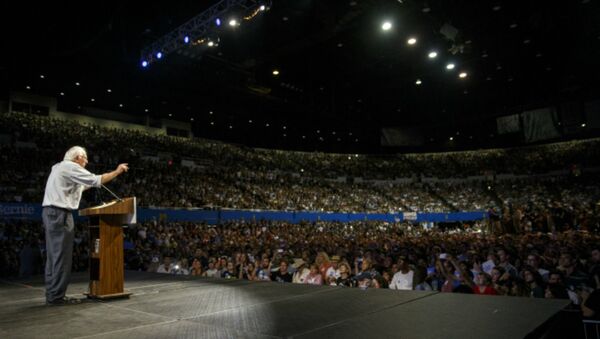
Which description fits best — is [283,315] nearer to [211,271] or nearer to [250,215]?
[211,271]

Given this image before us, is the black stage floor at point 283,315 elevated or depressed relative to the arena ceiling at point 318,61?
depressed

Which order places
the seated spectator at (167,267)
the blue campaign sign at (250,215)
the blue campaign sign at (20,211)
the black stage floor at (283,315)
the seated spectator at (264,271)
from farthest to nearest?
the blue campaign sign at (250,215)
the blue campaign sign at (20,211)
the seated spectator at (167,267)
the seated spectator at (264,271)
the black stage floor at (283,315)

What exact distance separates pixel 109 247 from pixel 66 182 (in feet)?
2.13

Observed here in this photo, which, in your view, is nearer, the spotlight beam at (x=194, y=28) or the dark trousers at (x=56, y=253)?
the dark trousers at (x=56, y=253)

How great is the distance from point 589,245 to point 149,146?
915 inches

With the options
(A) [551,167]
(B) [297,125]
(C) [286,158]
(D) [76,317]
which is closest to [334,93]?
(B) [297,125]

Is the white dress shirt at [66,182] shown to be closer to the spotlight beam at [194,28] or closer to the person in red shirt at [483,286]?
the person in red shirt at [483,286]

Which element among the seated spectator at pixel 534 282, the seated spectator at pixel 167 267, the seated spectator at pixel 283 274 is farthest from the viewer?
the seated spectator at pixel 167 267

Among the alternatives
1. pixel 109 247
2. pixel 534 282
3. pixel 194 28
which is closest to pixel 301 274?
pixel 534 282

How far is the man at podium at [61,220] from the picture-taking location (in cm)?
291

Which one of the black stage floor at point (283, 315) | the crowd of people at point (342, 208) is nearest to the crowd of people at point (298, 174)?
the crowd of people at point (342, 208)

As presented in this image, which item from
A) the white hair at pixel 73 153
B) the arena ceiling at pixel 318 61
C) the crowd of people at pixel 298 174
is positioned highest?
the arena ceiling at pixel 318 61

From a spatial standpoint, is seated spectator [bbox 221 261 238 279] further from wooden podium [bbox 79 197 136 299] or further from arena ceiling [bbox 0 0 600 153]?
arena ceiling [bbox 0 0 600 153]

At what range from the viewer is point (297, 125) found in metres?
30.8
